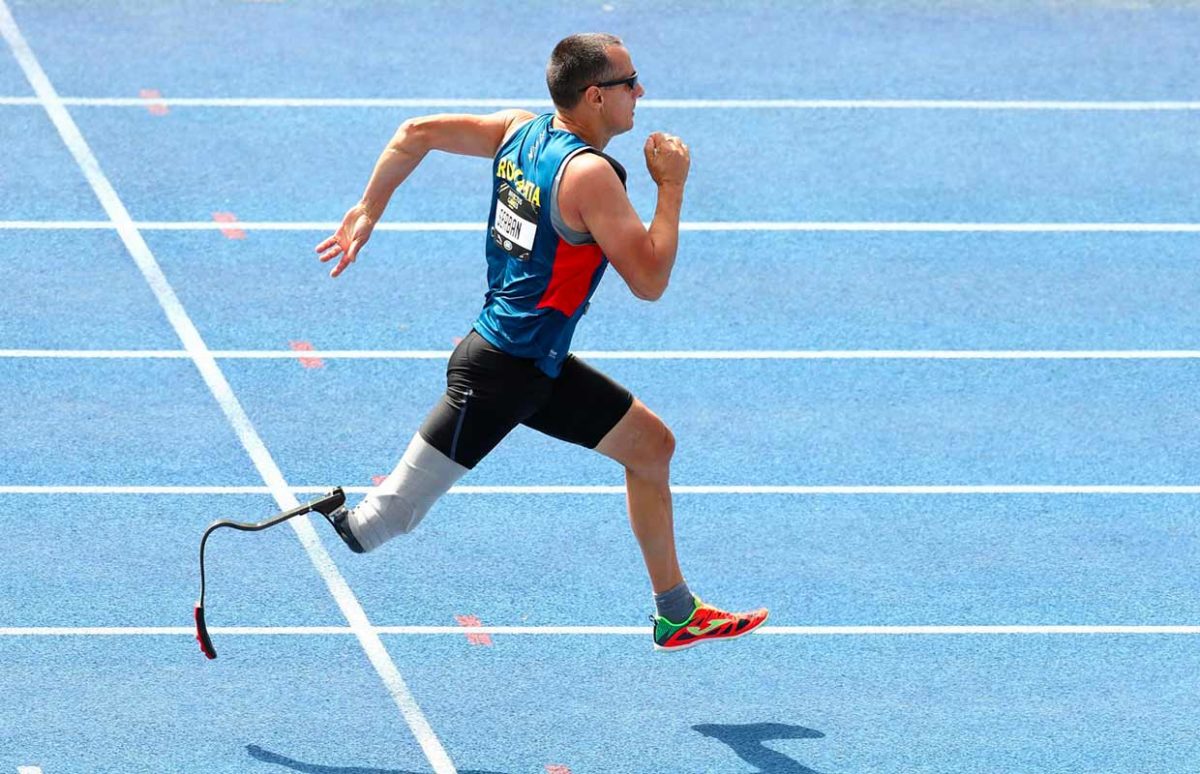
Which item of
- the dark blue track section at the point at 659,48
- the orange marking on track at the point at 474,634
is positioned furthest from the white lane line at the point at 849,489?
the dark blue track section at the point at 659,48

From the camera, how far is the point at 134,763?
220 inches

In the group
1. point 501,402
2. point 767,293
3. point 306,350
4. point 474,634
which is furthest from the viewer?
point 767,293

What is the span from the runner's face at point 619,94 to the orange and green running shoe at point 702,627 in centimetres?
161

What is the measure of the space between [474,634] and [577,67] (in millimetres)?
2093

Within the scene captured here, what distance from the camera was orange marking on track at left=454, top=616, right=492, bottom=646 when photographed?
20.9ft

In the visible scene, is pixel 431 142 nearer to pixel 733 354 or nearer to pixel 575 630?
pixel 575 630

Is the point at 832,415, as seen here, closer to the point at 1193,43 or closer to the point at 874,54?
the point at 874,54

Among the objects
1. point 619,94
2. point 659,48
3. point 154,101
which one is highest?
point 619,94

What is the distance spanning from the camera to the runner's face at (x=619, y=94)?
17.6 ft

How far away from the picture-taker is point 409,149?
586cm

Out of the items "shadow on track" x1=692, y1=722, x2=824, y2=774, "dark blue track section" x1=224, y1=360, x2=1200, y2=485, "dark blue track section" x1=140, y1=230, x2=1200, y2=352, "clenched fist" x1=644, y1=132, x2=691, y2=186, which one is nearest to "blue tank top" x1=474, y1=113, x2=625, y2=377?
"clenched fist" x1=644, y1=132, x2=691, y2=186

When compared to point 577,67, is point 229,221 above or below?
below

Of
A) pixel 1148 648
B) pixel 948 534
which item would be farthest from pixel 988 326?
pixel 1148 648

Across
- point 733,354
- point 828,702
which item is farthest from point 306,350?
point 828,702
